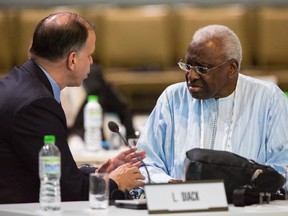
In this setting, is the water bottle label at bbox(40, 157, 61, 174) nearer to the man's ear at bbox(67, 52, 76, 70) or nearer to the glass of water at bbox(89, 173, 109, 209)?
the glass of water at bbox(89, 173, 109, 209)

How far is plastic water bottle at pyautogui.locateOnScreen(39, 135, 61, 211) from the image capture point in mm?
3180

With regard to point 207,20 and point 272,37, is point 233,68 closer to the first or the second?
point 207,20

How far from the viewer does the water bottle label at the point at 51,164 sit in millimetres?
3178

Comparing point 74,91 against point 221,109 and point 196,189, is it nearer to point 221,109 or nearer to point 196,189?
point 221,109

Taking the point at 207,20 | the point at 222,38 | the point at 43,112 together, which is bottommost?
the point at 207,20

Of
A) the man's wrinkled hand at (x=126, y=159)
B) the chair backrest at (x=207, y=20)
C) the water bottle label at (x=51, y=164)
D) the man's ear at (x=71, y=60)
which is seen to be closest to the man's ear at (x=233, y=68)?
the man's wrinkled hand at (x=126, y=159)

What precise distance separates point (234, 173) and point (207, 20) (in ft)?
19.4

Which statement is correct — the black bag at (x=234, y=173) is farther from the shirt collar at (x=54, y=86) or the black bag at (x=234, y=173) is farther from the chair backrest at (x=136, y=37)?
the chair backrest at (x=136, y=37)

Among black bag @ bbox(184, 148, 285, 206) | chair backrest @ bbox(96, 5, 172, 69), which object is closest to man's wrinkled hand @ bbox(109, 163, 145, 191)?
black bag @ bbox(184, 148, 285, 206)

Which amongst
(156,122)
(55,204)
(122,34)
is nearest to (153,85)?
(122,34)

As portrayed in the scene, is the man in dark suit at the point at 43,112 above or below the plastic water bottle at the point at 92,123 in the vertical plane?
above

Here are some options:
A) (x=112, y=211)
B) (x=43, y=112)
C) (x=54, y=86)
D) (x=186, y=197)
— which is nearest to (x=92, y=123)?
(x=54, y=86)

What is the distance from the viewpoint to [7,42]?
9.49 metres

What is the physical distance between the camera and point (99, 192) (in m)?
3.22
